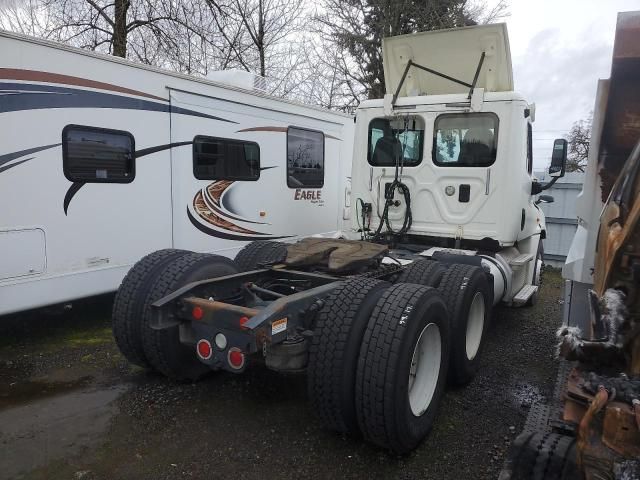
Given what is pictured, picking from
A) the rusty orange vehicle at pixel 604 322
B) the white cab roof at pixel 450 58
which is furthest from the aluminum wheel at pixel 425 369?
the white cab roof at pixel 450 58

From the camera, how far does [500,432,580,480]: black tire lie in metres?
2.08

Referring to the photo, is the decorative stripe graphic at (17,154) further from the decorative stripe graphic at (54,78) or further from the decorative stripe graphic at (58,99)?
the decorative stripe graphic at (54,78)

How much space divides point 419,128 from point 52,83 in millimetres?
3772

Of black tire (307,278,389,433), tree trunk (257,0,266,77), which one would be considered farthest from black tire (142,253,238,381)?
tree trunk (257,0,266,77)

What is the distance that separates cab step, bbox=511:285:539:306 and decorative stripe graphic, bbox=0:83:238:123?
15.0ft

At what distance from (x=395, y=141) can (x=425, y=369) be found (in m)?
3.06

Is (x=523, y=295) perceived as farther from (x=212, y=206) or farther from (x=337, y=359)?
(x=212, y=206)

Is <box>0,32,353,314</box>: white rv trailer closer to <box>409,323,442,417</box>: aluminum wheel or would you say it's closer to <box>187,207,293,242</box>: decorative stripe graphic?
<box>187,207,293,242</box>: decorative stripe graphic

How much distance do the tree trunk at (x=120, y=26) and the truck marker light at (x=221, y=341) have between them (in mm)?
9942

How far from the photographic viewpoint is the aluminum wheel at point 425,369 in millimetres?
3383

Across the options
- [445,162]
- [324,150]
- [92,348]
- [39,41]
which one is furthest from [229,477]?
[324,150]

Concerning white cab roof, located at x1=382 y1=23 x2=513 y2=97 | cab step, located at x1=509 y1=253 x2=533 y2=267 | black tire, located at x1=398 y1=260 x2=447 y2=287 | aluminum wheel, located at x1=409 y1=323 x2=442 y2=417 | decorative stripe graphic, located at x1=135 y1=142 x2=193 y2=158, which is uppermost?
white cab roof, located at x1=382 y1=23 x2=513 y2=97

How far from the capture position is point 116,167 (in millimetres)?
5508

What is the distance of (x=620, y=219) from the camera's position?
2244 mm
